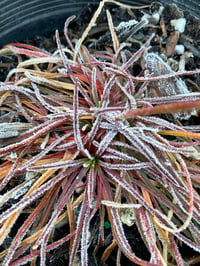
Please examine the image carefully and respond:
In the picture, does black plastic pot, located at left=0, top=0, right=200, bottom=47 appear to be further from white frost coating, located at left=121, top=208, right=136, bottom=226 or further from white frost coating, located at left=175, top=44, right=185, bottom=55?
white frost coating, located at left=121, top=208, right=136, bottom=226

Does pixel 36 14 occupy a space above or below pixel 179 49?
above

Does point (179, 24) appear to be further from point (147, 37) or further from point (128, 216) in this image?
point (128, 216)

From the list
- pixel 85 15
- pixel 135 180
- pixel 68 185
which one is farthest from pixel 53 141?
pixel 85 15

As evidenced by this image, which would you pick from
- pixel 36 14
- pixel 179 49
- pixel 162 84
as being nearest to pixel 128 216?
pixel 162 84

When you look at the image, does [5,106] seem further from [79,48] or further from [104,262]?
[104,262]

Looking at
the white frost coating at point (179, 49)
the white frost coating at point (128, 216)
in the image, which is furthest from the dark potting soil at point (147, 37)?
the white frost coating at point (128, 216)

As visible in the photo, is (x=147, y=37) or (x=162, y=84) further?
(x=147, y=37)

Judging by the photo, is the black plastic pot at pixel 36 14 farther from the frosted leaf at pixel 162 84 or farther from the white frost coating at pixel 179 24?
the frosted leaf at pixel 162 84
